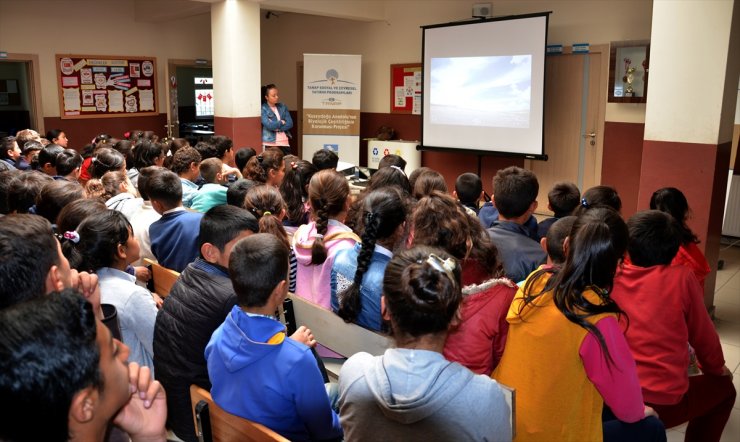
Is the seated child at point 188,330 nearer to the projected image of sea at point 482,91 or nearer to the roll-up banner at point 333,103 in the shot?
the projected image of sea at point 482,91

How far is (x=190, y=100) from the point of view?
11453mm

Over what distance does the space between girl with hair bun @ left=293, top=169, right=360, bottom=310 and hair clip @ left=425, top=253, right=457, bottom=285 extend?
106 centimetres

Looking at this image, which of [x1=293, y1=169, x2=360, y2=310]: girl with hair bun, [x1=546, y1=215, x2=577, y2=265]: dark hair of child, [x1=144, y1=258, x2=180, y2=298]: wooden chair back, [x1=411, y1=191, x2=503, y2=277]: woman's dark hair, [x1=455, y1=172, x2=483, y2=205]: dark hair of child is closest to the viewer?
[x1=546, y1=215, x2=577, y2=265]: dark hair of child

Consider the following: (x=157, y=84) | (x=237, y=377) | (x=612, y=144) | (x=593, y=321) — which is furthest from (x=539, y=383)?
(x=157, y=84)

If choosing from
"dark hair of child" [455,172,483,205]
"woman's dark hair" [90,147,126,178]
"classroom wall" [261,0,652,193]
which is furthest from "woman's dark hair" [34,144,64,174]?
"classroom wall" [261,0,652,193]

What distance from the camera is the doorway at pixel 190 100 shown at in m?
9.84

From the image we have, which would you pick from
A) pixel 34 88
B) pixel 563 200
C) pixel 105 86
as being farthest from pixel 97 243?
pixel 105 86

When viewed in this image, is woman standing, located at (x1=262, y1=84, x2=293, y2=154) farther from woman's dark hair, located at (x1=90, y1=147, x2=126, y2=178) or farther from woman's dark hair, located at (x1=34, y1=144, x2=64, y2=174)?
woman's dark hair, located at (x1=90, y1=147, x2=126, y2=178)

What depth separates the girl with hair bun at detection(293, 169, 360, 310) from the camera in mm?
2547

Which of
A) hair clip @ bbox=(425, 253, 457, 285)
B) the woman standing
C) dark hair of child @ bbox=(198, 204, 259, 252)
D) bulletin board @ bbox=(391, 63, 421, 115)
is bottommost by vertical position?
dark hair of child @ bbox=(198, 204, 259, 252)

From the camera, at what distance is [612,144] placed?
21.5ft

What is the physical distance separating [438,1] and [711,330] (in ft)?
21.8

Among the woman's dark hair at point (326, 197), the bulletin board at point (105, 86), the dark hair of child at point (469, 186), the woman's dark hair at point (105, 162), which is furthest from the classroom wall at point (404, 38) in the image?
the woman's dark hair at point (105, 162)

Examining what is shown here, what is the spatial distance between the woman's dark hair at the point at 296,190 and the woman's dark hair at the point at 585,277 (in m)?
1.82
